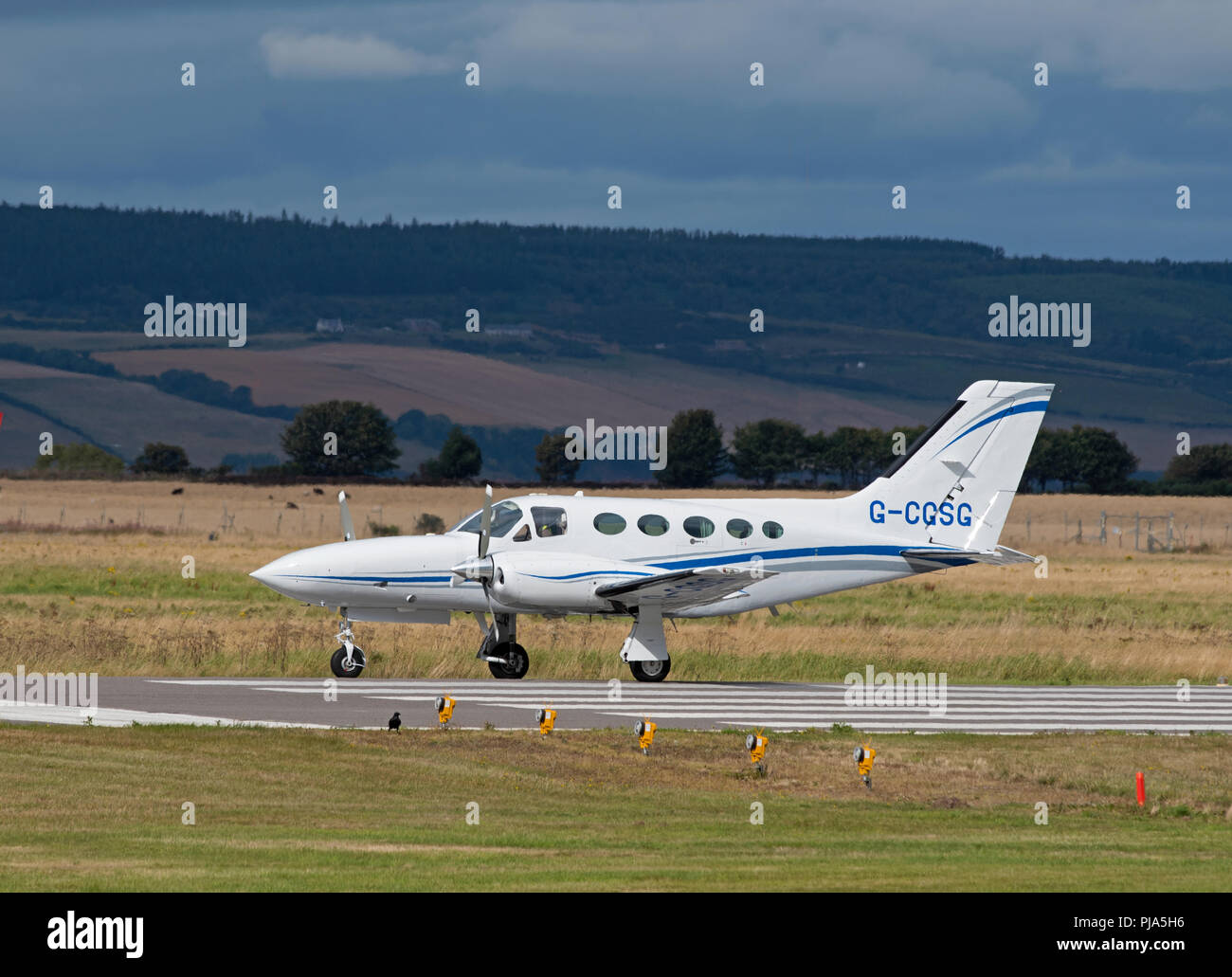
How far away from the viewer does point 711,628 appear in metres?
38.8

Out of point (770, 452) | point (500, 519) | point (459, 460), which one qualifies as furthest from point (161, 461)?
point (500, 519)

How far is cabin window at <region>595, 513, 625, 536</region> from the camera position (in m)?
30.2

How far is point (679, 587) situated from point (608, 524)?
1.78 meters

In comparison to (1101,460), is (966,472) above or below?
below

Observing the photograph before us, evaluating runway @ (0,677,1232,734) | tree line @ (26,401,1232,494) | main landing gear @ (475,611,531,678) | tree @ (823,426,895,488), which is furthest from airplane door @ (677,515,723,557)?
tree @ (823,426,895,488)

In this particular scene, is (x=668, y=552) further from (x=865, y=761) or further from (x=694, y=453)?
(x=694, y=453)

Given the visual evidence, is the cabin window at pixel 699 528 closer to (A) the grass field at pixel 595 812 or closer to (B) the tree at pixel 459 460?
(A) the grass field at pixel 595 812

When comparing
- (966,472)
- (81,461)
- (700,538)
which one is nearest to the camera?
(700,538)

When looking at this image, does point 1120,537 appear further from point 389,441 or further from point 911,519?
point 389,441

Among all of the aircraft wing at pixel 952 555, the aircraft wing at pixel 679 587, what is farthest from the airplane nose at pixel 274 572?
the aircraft wing at pixel 952 555

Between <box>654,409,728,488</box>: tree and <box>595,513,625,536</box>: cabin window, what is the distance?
Result: 8982 cm

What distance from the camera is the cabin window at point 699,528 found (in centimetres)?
3052

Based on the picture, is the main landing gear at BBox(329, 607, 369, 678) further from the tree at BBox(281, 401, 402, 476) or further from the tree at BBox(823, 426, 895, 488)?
the tree at BBox(823, 426, 895, 488)

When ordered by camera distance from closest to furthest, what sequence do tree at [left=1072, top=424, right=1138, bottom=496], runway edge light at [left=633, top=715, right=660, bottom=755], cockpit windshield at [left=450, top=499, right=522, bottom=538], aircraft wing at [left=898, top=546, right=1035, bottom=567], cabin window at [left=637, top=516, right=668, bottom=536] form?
runway edge light at [left=633, top=715, right=660, bottom=755], cockpit windshield at [left=450, top=499, right=522, bottom=538], cabin window at [left=637, top=516, right=668, bottom=536], aircraft wing at [left=898, top=546, right=1035, bottom=567], tree at [left=1072, top=424, right=1138, bottom=496]
